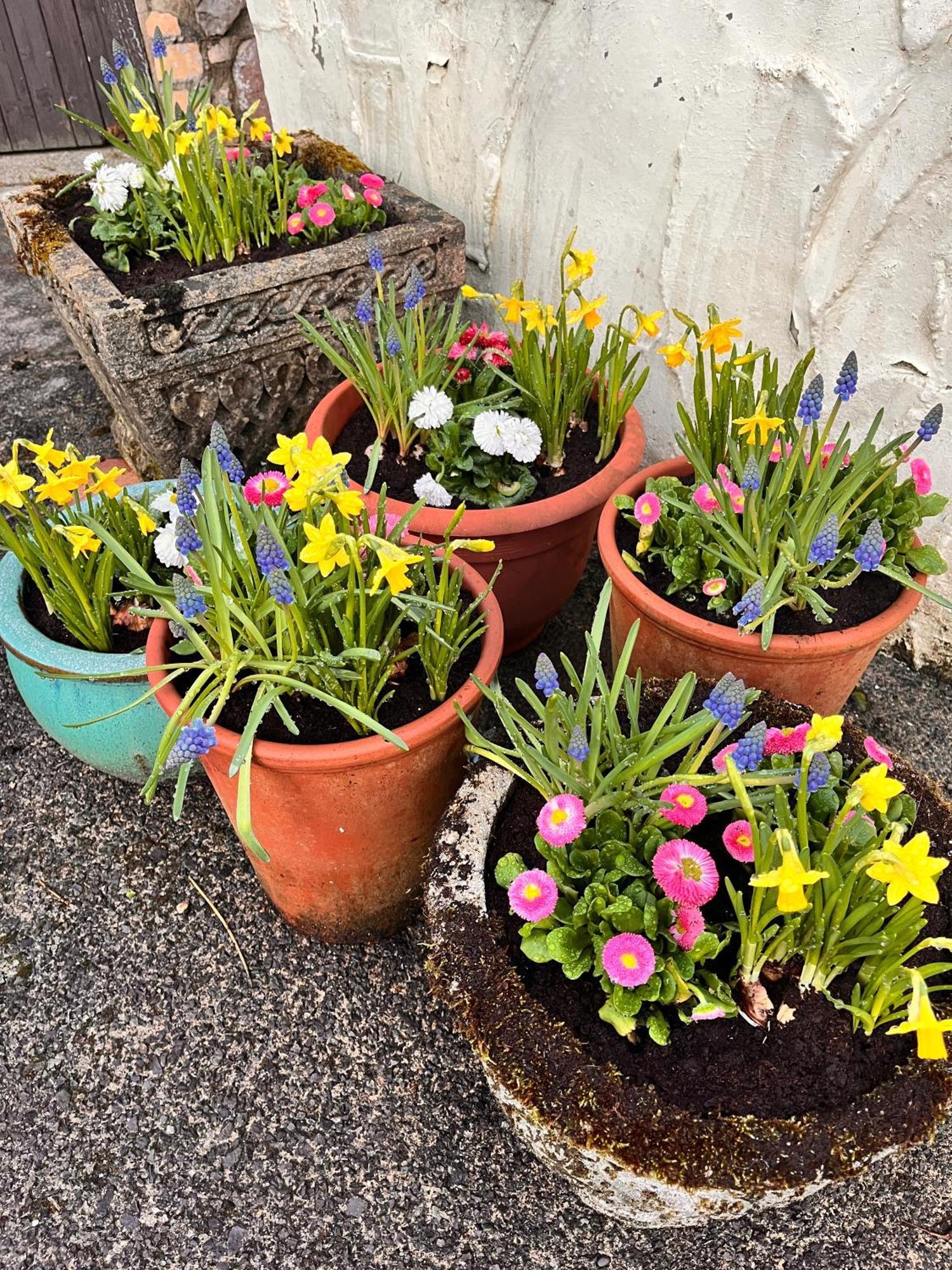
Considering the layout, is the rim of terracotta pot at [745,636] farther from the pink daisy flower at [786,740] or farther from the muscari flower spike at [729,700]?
the muscari flower spike at [729,700]

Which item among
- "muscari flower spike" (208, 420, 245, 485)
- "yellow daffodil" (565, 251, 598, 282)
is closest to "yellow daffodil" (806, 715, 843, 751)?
"muscari flower spike" (208, 420, 245, 485)

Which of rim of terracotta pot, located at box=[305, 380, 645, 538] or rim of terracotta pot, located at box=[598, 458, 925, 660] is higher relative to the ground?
rim of terracotta pot, located at box=[305, 380, 645, 538]

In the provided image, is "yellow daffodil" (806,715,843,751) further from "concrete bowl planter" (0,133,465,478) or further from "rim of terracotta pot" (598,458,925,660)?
"concrete bowl planter" (0,133,465,478)

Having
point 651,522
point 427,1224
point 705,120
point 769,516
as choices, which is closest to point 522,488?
point 651,522

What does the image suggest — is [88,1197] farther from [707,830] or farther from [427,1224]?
[707,830]

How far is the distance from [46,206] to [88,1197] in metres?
2.69

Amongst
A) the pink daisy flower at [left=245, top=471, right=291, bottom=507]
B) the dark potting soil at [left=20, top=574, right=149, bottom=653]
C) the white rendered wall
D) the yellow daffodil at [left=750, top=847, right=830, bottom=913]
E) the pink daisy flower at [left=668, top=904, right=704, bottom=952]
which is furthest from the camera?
the dark potting soil at [left=20, top=574, right=149, bottom=653]

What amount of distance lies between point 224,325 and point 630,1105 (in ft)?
6.28

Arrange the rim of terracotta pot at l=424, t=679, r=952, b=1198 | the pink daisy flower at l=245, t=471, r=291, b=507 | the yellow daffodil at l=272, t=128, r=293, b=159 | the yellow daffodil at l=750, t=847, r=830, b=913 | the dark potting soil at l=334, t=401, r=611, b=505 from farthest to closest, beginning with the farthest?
1. the yellow daffodil at l=272, t=128, r=293, b=159
2. the dark potting soil at l=334, t=401, r=611, b=505
3. the pink daisy flower at l=245, t=471, r=291, b=507
4. the rim of terracotta pot at l=424, t=679, r=952, b=1198
5. the yellow daffodil at l=750, t=847, r=830, b=913

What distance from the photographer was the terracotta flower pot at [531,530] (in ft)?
5.82

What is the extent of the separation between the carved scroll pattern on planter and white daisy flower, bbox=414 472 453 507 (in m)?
0.59

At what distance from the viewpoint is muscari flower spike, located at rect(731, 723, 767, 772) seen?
1019 millimetres

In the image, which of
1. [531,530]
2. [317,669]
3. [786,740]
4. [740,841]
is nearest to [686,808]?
[740,841]

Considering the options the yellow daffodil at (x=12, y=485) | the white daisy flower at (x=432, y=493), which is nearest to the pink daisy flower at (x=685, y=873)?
the white daisy flower at (x=432, y=493)
